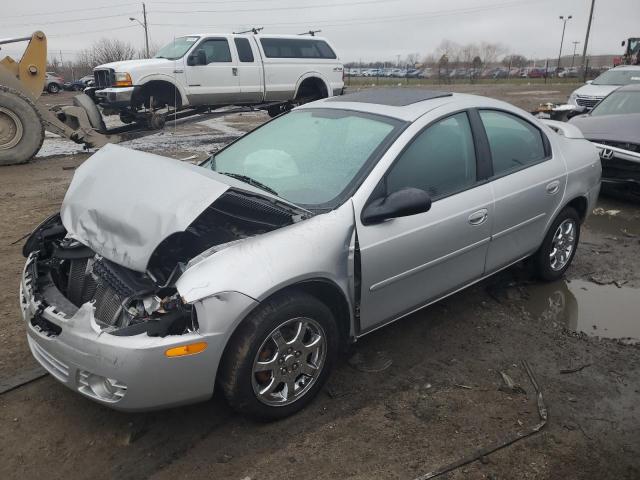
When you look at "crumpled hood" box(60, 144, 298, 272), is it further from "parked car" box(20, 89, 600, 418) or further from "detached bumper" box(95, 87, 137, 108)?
"detached bumper" box(95, 87, 137, 108)

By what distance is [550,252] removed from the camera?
176 inches

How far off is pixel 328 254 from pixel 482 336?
161 cm

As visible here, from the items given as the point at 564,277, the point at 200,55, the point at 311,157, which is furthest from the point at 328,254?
the point at 200,55

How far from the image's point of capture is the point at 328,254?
2.77 m

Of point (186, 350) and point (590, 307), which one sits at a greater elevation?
point (186, 350)

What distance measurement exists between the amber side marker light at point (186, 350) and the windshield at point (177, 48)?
10882 millimetres

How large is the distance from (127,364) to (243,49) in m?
11.6

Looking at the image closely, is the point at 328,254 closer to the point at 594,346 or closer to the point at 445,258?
the point at 445,258

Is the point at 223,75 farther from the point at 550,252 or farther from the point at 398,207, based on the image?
the point at 398,207

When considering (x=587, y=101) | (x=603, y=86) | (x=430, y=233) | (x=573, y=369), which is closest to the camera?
(x=430, y=233)

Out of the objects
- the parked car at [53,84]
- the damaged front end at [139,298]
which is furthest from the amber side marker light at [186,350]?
the parked car at [53,84]

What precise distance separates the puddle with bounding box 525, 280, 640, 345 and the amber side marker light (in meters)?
2.83

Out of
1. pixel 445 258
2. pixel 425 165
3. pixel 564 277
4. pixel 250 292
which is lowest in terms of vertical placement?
pixel 564 277

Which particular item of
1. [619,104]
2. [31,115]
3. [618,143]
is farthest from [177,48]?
[618,143]
